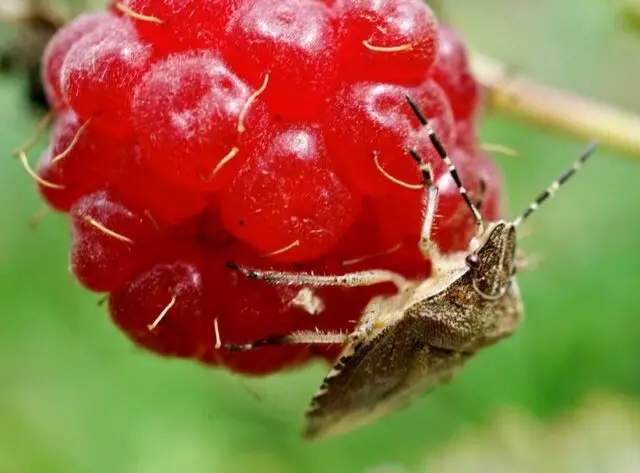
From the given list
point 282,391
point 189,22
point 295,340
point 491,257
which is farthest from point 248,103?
point 282,391

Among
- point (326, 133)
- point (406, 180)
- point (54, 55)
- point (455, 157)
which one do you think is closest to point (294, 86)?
point (326, 133)

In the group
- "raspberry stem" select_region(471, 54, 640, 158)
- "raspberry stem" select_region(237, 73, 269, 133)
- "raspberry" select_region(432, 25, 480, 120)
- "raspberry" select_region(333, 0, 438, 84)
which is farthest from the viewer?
"raspberry stem" select_region(471, 54, 640, 158)

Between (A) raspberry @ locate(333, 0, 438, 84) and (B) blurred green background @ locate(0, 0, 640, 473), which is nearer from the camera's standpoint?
(A) raspberry @ locate(333, 0, 438, 84)

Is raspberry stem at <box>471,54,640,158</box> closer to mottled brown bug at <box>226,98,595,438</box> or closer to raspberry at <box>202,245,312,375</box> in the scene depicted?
mottled brown bug at <box>226,98,595,438</box>

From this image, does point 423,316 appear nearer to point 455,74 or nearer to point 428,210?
point 428,210

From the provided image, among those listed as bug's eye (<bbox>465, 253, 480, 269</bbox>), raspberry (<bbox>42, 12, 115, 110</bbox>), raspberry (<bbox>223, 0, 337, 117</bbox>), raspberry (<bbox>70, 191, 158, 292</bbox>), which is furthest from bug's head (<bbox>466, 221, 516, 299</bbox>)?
raspberry (<bbox>42, 12, 115, 110</bbox>)

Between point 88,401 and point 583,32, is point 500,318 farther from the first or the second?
point 583,32

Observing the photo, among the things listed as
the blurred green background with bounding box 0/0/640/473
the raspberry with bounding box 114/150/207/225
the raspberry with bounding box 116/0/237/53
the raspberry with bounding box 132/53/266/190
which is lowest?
the blurred green background with bounding box 0/0/640/473
